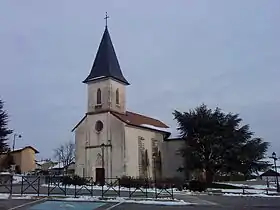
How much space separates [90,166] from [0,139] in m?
11.0

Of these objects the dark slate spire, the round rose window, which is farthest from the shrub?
the dark slate spire

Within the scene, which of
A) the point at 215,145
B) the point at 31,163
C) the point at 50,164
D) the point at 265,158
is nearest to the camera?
the point at 215,145

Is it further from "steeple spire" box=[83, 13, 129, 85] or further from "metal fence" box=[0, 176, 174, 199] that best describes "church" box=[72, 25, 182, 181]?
"metal fence" box=[0, 176, 174, 199]

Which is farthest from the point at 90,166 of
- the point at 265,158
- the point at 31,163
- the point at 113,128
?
the point at 31,163

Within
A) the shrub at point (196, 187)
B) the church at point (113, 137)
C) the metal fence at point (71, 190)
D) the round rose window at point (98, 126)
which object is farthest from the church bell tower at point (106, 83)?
the shrub at point (196, 187)

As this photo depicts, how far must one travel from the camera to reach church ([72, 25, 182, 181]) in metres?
44.9

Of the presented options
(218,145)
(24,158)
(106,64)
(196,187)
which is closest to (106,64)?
(106,64)

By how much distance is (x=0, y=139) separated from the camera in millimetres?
41844

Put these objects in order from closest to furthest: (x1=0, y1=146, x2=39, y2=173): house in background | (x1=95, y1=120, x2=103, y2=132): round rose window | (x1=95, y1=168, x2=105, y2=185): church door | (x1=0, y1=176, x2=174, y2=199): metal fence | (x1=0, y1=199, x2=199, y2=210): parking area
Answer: (x1=0, y1=199, x2=199, y2=210): parking area
(x1=0, y1=176, x2=174, y2=199): metal fence
(x1=95, y1=168, x2=105, y2=185): church door
(x1=95, y1=120, x2=103, y2=132): round rose window
(x1=0, y1=146, x2=39, y2=173): house in background

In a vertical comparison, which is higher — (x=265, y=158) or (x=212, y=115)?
(x=212, y=115)

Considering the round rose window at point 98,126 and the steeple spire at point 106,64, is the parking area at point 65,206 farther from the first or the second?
the steeple spire at point 106,64

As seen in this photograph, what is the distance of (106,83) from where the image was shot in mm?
47594

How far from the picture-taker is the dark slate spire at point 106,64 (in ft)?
158

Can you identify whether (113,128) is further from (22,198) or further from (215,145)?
(22,198)
